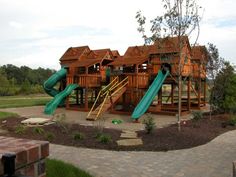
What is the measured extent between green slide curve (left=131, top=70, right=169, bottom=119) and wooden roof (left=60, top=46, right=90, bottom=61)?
9357 millimetres

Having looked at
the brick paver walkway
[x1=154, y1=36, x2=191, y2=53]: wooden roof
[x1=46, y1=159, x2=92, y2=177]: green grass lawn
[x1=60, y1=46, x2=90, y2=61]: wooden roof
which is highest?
[x1=60, y1=46, x2=90, y2=61]: wooden roof

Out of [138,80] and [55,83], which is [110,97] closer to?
[138,80]

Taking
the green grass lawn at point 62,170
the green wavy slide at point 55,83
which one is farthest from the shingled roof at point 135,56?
the green grass lawn at point 62,170

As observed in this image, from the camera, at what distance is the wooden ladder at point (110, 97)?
17569mm

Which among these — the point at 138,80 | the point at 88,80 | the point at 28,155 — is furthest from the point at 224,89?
the point at 28,155

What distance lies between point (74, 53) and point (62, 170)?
22340 millimetres

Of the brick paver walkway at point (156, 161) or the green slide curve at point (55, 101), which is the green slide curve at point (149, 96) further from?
the brick paver walkway at point (156, 161)

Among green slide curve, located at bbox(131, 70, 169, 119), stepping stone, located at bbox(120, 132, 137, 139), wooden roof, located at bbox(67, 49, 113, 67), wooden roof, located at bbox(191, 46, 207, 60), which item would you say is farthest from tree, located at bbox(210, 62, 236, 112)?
wooden roof, located at bbox(67, 49, 113, 67)

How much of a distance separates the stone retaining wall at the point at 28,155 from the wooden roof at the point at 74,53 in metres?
24.8

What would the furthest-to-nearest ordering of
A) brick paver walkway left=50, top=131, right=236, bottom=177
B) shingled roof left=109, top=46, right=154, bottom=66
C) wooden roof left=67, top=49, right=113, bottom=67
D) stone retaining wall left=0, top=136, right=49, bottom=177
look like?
wooden roof left=67, top=49, right=113, bottom=67 → shingled roof left=109, top=46, right=154, bottom=66 → brick paver walkway left=50, top=131, right=236, bottom=177 → stone retaining wall left=0, top=136, right=49, bottom=177

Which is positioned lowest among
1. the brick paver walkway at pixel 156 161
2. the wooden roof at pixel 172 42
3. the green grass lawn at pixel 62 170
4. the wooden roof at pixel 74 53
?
the brick paver walkway at pixel 156 161

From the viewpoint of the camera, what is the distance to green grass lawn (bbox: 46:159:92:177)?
20.4ft

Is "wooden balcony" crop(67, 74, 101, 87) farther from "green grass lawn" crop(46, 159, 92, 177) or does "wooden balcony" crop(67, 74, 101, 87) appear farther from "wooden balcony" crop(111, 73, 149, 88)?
"green grass lawn" crop(46, 159, 92, 177)

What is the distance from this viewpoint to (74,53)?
Answer: 2816 centimetres
